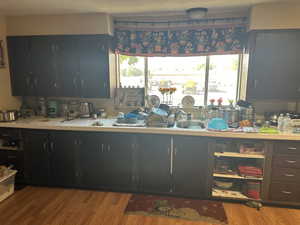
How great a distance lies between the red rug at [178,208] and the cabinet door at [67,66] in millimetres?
1749

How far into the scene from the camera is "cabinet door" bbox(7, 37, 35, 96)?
288 cm

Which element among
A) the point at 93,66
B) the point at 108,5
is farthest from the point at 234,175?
the point at 108,5

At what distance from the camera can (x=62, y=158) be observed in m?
2.66

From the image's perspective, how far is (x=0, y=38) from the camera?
284 centimetres

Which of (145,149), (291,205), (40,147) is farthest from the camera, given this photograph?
(40,147)

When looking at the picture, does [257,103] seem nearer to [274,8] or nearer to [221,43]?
[221,43]

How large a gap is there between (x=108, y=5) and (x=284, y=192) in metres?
3.10

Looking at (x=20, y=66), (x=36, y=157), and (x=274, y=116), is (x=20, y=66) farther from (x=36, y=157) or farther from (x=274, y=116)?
(x=274, y=116)

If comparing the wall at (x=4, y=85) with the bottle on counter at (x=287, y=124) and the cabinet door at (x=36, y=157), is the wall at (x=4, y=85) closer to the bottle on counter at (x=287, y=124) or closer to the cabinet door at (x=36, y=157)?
the cabinet door at (x=36, y=157)

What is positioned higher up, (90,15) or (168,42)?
(90,15)

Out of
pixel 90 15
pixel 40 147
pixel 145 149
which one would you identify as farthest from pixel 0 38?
Answer: pixel 145 149

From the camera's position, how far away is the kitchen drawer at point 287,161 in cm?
225

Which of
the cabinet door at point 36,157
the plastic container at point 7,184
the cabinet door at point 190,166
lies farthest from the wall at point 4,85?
the cabinet door at point 190,166

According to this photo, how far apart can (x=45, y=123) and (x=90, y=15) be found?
163 centimetres
